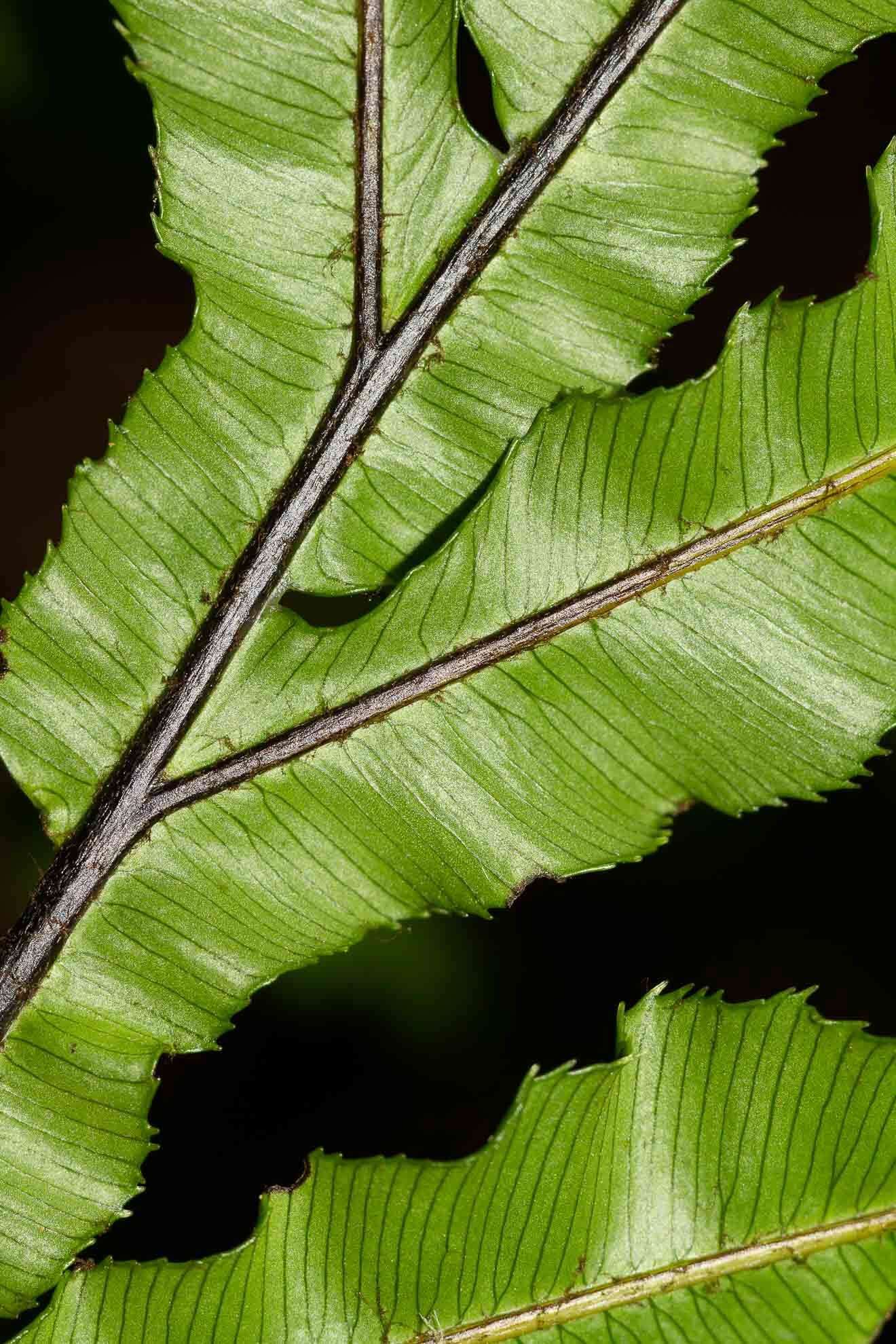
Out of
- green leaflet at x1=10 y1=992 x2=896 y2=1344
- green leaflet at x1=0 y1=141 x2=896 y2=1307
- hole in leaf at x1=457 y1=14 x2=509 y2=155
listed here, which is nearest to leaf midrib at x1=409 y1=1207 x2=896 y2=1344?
green leaflet at x1=10 y1=992 x2=896 y2=1344

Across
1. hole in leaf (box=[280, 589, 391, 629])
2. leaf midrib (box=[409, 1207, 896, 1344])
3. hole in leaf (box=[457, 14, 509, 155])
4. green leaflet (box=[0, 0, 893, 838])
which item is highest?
hole in leaf (box=[457, 14, 509, 155])

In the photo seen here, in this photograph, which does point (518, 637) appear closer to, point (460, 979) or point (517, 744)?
point (517, 744)

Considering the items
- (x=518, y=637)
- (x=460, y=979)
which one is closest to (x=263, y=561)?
(x=518, y=637)

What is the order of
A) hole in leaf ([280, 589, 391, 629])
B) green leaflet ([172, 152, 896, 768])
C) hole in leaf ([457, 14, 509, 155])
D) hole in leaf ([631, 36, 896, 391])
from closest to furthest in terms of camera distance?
green leaflet ([172, 152, 896, 768]), hole in leaf ([280, 589, 391, 629]), hole in leaf ([457, 14, 509, 155]), hole in leaf ([631, 36, 896, 391])

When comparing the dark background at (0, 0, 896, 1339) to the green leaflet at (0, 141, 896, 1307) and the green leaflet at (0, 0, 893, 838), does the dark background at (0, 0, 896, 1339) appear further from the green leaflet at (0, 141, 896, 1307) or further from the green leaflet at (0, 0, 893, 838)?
the green leaflet at (0, 0, 893, 838)

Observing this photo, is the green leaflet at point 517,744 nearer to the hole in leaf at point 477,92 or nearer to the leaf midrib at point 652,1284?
the leaf midrib at point 652,1284

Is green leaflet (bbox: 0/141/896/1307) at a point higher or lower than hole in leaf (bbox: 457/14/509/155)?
lower
